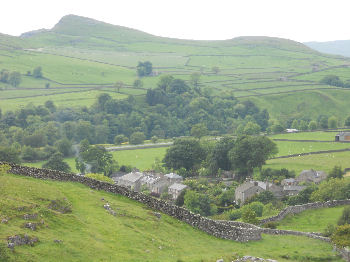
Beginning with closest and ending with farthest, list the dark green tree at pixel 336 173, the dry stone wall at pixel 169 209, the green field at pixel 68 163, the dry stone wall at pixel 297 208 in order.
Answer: the dry stone wall at pixel 169 209, the dry stone wall at pixel 297 208, the dark green tree at pixel 336 173, the green field at pixel 68 163

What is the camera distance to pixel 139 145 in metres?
146

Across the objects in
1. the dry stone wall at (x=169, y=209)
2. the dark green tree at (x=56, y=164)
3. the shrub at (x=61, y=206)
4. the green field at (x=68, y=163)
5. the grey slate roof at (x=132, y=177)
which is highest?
the shrub at (x=61, y=206)

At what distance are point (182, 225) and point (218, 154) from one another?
260ft

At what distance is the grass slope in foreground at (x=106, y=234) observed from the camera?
20.5m

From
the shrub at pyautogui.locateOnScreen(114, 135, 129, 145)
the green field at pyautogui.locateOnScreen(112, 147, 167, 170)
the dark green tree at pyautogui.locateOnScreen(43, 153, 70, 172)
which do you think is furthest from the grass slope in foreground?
the shrub at pyautogui.locateOnScreen(114, 135, 129, 145)

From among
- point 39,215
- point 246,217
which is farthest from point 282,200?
point 39,215

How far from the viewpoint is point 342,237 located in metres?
31.1

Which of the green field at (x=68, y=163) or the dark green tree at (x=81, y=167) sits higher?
the dark green tree at (x=81, y=167)

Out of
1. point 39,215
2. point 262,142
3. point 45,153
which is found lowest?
point 45,153

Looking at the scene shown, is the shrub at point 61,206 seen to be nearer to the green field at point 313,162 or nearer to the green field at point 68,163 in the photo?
the green field at point 313,162

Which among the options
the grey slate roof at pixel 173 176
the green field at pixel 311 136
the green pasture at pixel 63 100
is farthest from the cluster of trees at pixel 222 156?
the green pasture at pixel 63 100

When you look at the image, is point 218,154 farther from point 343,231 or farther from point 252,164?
point 343,231

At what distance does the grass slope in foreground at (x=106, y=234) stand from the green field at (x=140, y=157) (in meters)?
86.5

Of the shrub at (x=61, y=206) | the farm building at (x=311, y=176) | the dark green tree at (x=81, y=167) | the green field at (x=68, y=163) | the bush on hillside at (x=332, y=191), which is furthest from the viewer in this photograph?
the green field at (x=68, y=163)
